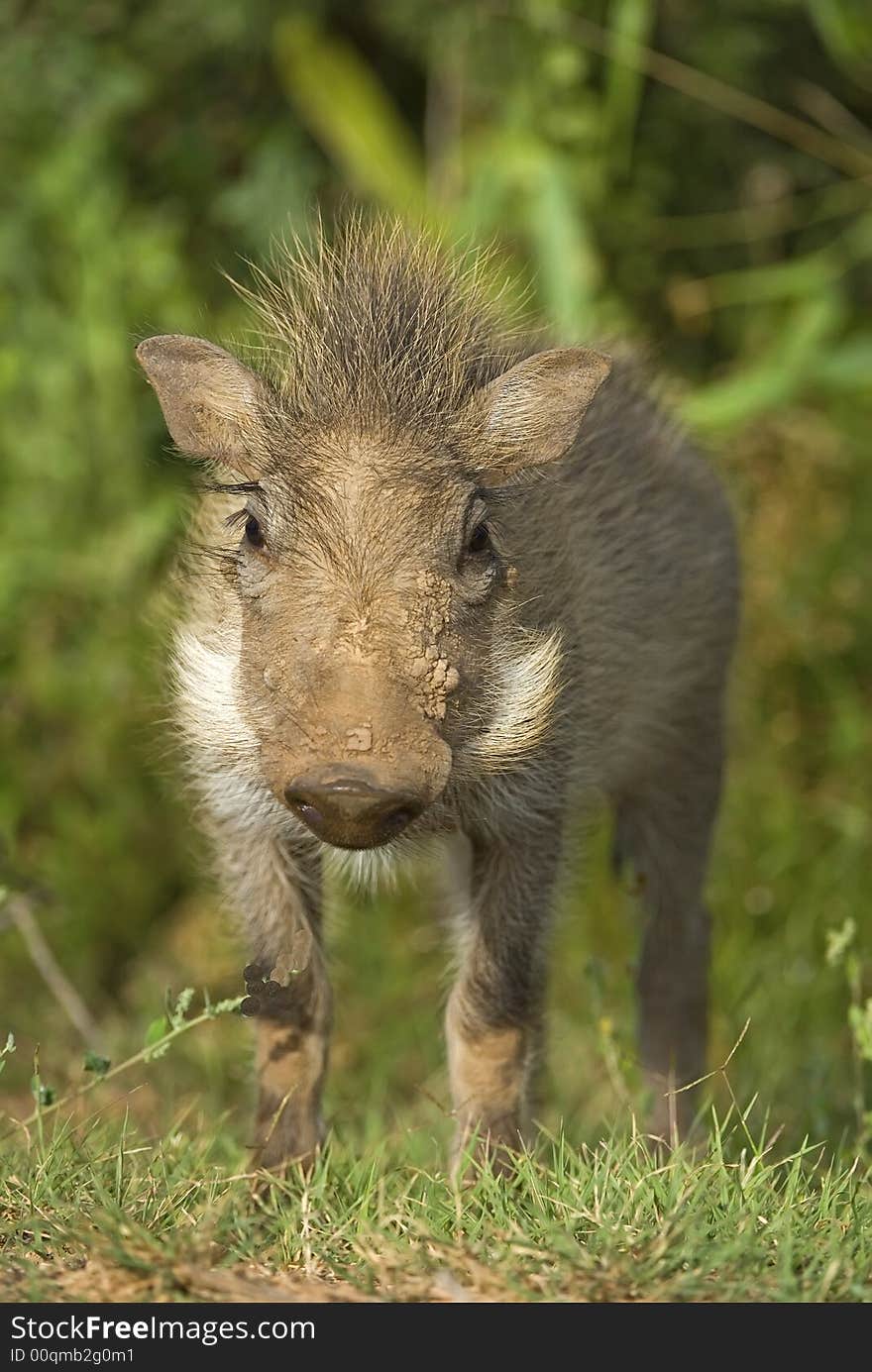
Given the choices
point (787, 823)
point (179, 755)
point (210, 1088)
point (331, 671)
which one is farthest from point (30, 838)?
point (331, 671)

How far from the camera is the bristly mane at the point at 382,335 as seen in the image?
146 inches

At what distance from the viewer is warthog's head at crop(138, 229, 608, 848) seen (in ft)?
10.6

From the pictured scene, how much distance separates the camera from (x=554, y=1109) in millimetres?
5301

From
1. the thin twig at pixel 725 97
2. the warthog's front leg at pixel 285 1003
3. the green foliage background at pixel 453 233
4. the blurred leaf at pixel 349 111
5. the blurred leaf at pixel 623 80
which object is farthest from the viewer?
the blurred leaf at pixel 349 111

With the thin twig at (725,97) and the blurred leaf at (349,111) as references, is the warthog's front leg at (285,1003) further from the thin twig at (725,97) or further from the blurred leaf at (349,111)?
the thin twig at (725,97)

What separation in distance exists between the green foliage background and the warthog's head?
7.19ft

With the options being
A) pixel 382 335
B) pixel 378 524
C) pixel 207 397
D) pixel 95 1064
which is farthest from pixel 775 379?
pixel 95 1064

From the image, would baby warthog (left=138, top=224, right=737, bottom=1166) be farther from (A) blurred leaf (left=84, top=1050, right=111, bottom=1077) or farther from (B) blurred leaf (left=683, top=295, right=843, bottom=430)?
(B) blurred leaf (left=683, top=295, right=843, bottom=430)

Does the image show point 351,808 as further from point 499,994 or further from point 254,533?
point 499,994

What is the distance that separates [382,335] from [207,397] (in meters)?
0.39

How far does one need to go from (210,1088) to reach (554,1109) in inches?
41.4

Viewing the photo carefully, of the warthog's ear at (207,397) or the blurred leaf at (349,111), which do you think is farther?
the blurred leaf at (349,111)

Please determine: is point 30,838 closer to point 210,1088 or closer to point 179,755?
point 210,1088

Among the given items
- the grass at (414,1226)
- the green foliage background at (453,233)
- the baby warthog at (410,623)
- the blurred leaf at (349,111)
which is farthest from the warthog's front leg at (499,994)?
the blurred leaf at (349,111)
